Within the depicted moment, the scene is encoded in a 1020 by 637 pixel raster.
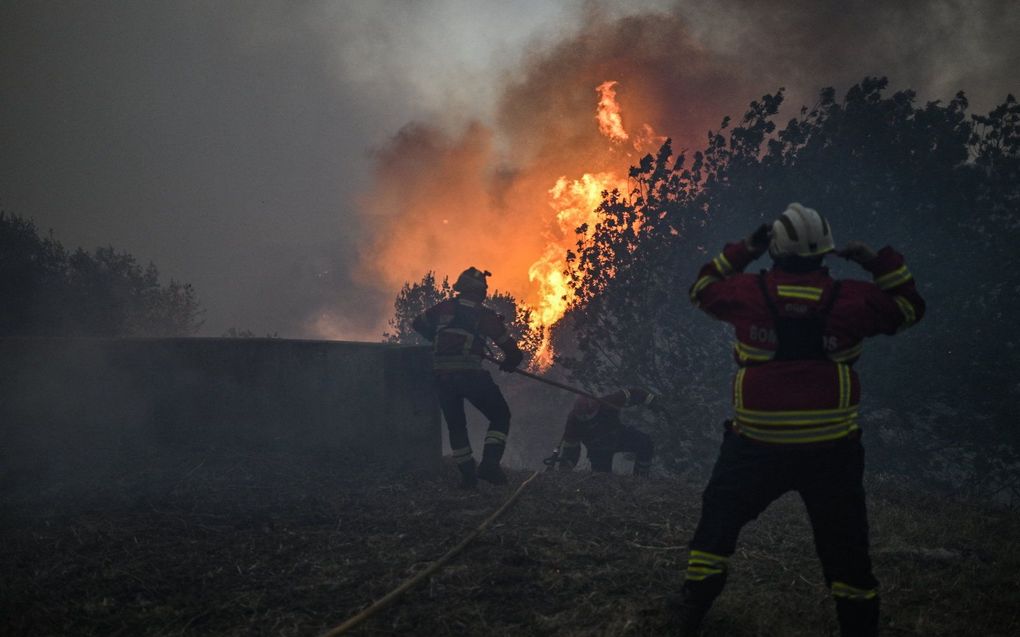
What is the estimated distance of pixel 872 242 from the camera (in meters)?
9.74

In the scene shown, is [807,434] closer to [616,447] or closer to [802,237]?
[802,237]

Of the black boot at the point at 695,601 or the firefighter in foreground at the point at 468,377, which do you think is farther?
the firefighter in foreground at the point at 468,377

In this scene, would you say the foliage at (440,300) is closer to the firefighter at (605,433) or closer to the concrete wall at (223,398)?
the firefighter at (605,433)

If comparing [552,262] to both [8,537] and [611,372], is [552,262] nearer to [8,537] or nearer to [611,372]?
[611,372]

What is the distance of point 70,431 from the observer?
7.64m

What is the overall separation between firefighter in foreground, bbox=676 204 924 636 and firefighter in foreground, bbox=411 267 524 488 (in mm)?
4084

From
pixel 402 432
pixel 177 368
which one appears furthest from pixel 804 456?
pixel 177 368

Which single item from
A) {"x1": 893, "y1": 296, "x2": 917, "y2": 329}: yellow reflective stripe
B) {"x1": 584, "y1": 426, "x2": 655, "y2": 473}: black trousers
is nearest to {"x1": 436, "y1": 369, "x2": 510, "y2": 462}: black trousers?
{"x1": 584, "y1": 426, "x2": 655, "y2": 473}: black trousers

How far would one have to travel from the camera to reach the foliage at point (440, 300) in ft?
107

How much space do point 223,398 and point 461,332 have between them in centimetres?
355

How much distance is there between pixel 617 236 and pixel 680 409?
375 centimetres

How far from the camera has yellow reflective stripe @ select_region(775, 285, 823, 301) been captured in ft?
9.05

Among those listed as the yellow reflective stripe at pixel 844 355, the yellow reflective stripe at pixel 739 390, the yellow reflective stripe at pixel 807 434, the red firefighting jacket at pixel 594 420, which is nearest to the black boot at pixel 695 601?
the yellow reflective stripe at pixel 807 434

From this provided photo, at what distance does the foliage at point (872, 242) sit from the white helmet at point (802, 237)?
7.78 meters
